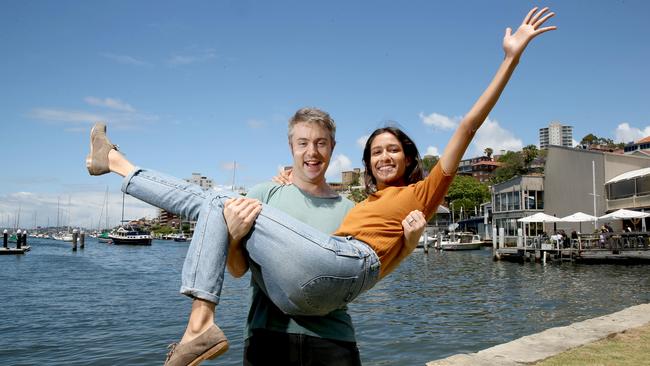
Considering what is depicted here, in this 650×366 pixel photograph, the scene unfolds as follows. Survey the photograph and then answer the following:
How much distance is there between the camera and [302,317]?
2.65 m

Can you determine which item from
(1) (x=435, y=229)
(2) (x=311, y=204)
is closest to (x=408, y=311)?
(2) (x=311, y=204)

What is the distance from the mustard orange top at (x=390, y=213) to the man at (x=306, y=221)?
0.17 meters

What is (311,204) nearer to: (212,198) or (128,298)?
(212,198)

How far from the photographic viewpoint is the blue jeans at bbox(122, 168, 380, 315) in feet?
8.08

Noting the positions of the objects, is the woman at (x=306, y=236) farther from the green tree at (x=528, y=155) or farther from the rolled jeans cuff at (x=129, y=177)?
the green tree at (x=528, y=155)

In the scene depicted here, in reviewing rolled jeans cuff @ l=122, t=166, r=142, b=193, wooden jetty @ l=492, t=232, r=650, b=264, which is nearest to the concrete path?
rolled jeans cuff @ l=122, t=166, r=142, b=193

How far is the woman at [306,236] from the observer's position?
8.10 feet

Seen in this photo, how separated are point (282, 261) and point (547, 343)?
5.52 metres

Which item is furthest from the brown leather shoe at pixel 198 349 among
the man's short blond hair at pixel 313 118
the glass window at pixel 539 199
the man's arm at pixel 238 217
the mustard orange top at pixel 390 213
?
the glass window at pixel 539 199

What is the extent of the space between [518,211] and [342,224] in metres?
53.5

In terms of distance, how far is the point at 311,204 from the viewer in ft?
9.77

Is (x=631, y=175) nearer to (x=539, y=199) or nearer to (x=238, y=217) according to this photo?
(x=539, y=199)

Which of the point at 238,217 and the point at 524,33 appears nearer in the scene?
the point at 238,217

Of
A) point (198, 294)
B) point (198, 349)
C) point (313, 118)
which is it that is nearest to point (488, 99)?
point (313, 118)
